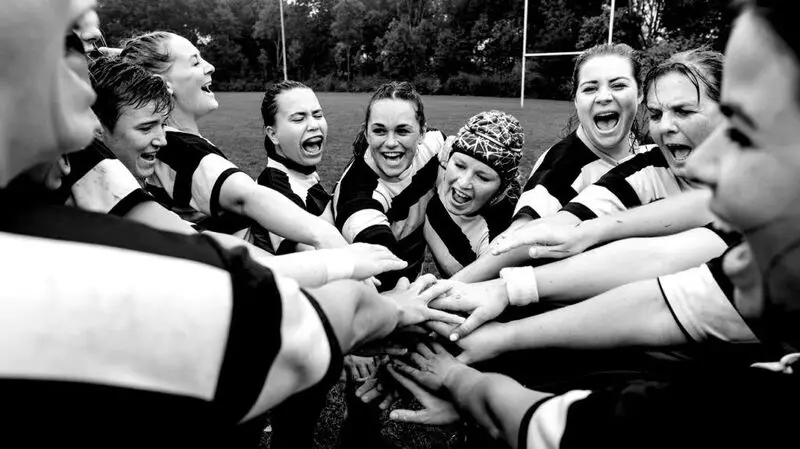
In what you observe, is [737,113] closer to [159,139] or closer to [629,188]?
[629,188]

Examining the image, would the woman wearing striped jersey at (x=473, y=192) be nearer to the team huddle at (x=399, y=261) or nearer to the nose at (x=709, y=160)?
the team huddle at (x=399, y=261)

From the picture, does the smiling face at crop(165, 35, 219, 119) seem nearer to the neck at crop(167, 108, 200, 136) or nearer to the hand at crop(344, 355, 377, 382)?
the neck at crop(167, 108, 200, 136)

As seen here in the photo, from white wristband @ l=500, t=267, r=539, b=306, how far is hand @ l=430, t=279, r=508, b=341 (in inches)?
1.2

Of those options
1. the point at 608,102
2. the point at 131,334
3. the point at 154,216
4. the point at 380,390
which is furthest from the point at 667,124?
the point at 131,334

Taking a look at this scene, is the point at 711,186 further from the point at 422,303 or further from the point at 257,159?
the point at 257,159

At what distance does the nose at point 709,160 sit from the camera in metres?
1.10

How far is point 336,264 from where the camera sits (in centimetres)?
220

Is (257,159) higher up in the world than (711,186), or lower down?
lower down

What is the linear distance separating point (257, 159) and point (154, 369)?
500 inches

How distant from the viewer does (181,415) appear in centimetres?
109

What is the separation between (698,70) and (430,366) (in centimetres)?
190

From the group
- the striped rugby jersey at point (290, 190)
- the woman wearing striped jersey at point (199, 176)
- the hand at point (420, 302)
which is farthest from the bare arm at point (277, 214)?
the hand at point (420, 302)

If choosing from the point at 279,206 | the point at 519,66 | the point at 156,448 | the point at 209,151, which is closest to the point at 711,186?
the point at 156,448

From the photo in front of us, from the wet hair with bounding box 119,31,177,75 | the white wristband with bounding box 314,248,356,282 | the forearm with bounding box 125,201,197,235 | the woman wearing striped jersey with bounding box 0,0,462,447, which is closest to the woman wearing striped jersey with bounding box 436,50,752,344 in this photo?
the white wristband with bounding box 314,248,356,282
